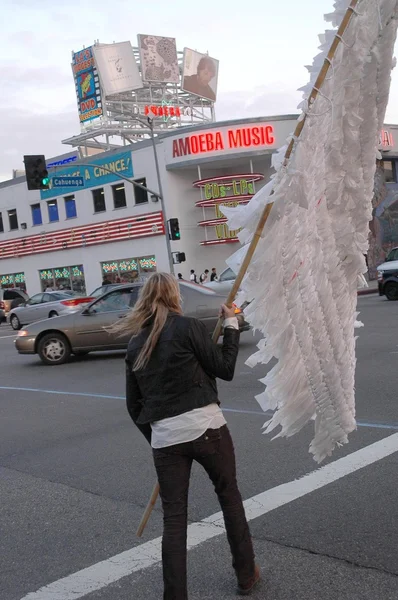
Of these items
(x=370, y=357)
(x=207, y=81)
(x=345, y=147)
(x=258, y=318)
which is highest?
(x=207, y=81)

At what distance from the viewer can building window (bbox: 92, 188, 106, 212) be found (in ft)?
135

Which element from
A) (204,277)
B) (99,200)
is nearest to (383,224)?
(204,277)

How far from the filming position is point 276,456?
630 centimetres

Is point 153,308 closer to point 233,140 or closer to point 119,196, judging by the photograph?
point 233,140

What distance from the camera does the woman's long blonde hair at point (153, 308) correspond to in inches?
141

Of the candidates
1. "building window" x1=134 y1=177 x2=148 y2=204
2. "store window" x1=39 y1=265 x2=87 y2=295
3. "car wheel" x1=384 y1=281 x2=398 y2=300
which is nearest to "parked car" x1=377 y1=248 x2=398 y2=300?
"car wheel" x1=384 y1=281 x2=398 y2=300

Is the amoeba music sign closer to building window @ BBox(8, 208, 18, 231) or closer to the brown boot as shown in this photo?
building window @ BBox(8, 208, 18, 231)

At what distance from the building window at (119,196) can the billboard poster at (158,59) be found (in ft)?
33.1

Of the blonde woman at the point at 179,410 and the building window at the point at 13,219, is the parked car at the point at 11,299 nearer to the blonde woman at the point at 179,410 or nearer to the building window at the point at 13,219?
the building window at the point at 13,219

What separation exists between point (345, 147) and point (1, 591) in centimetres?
313

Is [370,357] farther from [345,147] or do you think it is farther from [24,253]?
[24,253]

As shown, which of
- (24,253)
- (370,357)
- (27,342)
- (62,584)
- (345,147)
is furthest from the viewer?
(24,253)

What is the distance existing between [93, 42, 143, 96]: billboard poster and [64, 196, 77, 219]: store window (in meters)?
7.55

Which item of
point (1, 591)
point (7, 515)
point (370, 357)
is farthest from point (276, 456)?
point (370, 357)
